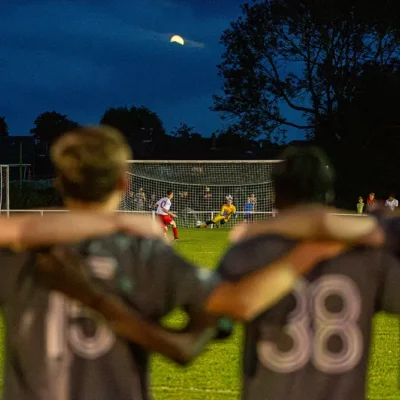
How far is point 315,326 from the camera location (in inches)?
105

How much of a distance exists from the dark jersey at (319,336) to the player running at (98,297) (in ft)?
1.16

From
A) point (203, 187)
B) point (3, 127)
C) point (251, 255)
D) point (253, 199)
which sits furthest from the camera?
point (3, 127)

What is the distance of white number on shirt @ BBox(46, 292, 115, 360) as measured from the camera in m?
2.41

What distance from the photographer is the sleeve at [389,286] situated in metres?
2.70

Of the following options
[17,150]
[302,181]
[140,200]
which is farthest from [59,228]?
[17,150]

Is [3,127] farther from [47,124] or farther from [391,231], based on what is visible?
[391,231]

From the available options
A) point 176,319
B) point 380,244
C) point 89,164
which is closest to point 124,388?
point 89,164

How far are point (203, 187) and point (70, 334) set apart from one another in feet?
111

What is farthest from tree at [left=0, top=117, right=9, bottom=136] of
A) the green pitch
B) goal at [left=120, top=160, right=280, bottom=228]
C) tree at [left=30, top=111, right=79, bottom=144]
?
the green pitch

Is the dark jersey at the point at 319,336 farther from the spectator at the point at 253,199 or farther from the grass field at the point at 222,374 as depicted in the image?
the spectator at the point at 253,199

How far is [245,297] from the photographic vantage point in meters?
2.26

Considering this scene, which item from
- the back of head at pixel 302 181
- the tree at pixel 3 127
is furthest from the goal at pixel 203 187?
the tree at pixel 3 127

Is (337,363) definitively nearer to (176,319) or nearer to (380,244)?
(380,244)

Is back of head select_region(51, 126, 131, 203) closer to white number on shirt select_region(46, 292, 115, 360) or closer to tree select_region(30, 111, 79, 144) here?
white number on shirt select_region(46, 292, 115, 360)
